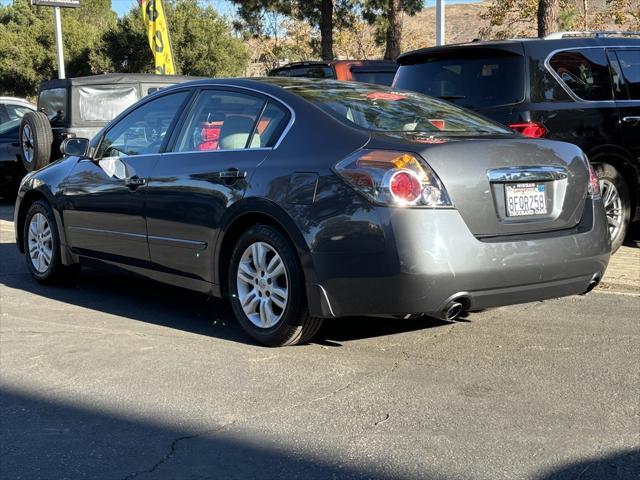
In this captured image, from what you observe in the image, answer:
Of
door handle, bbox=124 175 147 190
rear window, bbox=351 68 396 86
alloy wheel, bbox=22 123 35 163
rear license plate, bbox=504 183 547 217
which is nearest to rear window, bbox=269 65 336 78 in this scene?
rear window, bbox=351 68 396 86

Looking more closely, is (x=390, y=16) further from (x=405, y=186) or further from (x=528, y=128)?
(x=405, y=186)

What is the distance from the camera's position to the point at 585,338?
519cm

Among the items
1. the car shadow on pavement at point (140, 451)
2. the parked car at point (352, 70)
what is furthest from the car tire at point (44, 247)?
the parked car at point (352, 70)

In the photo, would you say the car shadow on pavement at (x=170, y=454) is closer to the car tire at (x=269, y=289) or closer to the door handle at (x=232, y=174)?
the car tire at (x=269, y=289)

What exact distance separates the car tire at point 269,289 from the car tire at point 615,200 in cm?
Answer: 381

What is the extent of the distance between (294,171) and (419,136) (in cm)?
75

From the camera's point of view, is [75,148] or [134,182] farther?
[75,148]

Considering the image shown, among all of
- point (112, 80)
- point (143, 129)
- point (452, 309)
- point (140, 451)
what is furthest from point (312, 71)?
point (140, 451)

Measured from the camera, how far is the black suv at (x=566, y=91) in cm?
723

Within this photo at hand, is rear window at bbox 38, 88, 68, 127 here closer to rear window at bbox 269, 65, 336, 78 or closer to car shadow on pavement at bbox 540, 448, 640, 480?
rear window at bbox 269, 65, 336, 78

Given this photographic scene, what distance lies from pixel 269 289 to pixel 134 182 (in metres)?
1.52

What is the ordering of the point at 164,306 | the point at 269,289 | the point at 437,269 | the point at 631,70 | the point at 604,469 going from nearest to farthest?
the point at 604,469, the point at 437,269, the point at 269,289, the point at 164,306, the point at 631,70

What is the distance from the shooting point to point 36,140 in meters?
10.3

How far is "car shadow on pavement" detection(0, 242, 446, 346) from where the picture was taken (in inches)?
218
